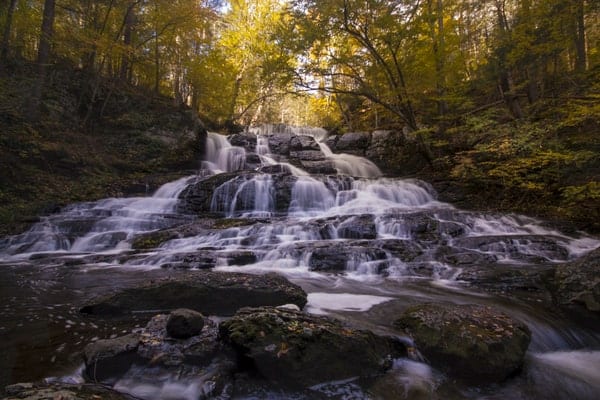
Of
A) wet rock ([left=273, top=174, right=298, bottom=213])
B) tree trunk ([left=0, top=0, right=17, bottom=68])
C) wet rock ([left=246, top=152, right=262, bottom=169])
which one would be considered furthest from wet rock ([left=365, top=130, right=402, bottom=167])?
tree trunk ([left=0, top=0, right=17, bottom=68])

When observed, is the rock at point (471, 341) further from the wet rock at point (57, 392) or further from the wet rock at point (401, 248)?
the wet rock at point (401, 248)

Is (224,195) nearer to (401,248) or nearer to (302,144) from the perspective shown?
(401,248)

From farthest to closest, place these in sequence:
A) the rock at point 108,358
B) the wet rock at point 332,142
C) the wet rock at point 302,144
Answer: the wet rock at point 332,142, the wet rock at point 302,144, the rock at point 108,358

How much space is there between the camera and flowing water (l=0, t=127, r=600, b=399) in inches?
114

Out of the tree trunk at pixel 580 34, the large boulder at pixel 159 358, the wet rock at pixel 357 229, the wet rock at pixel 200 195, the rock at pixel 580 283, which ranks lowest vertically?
the large boulder at pixel 159 358

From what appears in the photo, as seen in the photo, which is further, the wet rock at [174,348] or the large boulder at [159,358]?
the wet rock at [174,348]

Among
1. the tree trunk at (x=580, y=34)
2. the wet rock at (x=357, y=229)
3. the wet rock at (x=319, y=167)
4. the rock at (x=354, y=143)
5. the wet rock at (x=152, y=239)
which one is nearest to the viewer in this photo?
the wet rock at (x=152, y=239)

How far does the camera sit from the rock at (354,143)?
19.0 meters

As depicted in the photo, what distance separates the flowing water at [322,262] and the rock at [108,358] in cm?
12

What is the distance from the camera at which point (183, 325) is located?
3.06m

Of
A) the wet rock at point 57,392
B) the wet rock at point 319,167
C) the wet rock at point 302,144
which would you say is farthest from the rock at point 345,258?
the wet rock at point 302,144

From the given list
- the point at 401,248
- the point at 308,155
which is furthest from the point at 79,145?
the point at 401,248

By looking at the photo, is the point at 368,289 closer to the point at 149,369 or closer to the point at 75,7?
the point at 149,369

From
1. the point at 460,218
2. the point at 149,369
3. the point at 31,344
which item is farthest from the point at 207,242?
the point at 460,218
